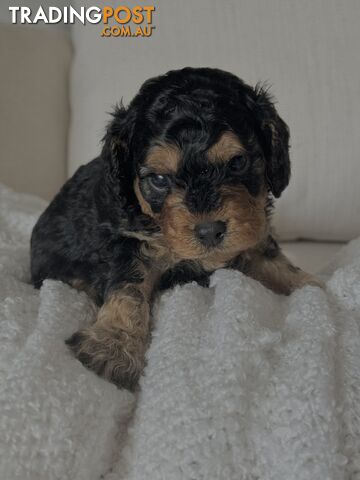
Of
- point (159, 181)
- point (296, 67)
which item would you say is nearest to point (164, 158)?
point (159, 181)

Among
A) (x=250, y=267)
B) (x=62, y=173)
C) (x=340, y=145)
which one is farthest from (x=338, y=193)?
(x=62, y=173)

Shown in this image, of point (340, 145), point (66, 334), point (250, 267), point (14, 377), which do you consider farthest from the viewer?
point (340, 145)

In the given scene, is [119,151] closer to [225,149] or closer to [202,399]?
[225,149]

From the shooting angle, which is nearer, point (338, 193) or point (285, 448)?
point (285, 448)

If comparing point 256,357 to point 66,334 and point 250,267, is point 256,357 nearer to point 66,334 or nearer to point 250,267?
point 66,334

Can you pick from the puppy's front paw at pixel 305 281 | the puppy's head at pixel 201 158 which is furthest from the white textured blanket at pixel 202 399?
the puppy's front paw at pixel 305 281

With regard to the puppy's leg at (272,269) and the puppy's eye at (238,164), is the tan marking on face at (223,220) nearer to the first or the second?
the puppy's eye at (238,164)
